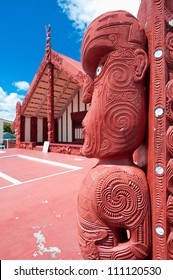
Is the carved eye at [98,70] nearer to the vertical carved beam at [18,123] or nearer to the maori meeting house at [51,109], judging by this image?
the maori meeting house at [51,109]

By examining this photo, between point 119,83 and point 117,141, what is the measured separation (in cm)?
34

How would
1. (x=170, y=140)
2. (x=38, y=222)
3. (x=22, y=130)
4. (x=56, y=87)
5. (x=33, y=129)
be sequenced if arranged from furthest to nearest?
(x=33, y=129) → (x=22, y=130) → (x=56, y=87) → (x=38, y=222) → (x=170, y=140)

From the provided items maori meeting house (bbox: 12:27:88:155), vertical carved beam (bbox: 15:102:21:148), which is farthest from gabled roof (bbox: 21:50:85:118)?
vertical carved beam (bbox: 15:102:21:148)

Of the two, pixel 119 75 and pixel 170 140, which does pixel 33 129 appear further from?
pixel 170 140

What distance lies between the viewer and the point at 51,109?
9.05 metres

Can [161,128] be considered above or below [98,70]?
below

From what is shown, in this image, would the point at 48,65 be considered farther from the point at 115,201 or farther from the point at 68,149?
the point at 115,201

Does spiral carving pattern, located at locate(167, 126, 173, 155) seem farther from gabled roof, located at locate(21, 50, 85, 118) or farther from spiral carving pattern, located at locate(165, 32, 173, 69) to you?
gabled roof, located at locate(21, 50, 85, 118)

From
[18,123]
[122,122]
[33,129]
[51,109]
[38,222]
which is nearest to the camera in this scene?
[122,122]

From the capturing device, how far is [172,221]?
35.8 inches

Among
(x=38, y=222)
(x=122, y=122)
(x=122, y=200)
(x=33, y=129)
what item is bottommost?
(x=38, y=222)

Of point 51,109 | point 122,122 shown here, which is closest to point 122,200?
point 122,122

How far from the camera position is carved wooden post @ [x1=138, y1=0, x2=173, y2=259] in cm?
92
